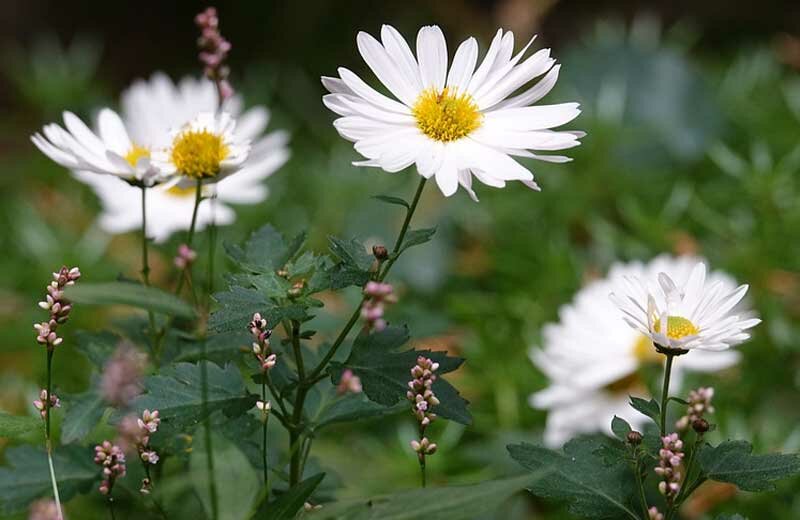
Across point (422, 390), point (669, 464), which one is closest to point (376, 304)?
point (422, 390)

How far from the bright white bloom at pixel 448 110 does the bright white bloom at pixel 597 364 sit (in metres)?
0.40

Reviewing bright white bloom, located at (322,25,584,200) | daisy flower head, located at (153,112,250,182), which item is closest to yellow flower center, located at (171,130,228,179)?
daisy flower head, located at (153,112,250,182)

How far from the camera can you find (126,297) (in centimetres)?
49

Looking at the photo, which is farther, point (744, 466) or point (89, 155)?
point (89, 155)

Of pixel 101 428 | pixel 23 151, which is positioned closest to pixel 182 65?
pixel 23 151

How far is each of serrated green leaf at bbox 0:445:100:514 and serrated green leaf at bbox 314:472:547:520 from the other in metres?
0.22

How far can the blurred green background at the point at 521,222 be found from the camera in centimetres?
108

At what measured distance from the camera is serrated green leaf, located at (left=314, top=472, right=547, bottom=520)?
46 cm

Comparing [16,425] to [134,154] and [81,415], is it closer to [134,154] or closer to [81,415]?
[81,415]

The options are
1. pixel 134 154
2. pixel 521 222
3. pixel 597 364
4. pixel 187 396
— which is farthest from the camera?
pixel 521 222

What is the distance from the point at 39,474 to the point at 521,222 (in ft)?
2.93

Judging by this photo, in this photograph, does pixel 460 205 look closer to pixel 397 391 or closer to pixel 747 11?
pixel 397 391

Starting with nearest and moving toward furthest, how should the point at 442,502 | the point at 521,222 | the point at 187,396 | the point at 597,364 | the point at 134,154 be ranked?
the point at 442,502, the point at 187,396, the point at 134,154, the point at 597,364, the point at 521,222

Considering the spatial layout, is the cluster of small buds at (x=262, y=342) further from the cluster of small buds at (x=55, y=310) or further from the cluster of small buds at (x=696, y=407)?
the cluster of small buds at (x=696, y=407)
